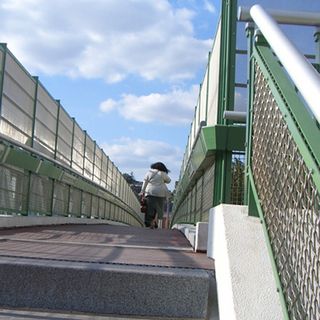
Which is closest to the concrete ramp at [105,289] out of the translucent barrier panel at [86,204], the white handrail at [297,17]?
the white handrail at [297,17]

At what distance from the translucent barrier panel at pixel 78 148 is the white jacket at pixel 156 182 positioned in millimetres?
6443

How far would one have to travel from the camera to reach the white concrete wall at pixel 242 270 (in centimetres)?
254

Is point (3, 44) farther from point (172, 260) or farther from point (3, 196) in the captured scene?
point (172, 260)

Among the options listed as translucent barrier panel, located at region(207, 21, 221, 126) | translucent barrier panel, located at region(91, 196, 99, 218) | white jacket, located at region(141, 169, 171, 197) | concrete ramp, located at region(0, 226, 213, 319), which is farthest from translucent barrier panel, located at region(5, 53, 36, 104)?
concrete ramp, located at region(0, 226, 213, 319)

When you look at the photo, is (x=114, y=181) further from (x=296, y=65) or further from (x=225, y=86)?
(x=296, y=65)

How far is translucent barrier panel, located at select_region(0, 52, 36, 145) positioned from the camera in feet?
35.9

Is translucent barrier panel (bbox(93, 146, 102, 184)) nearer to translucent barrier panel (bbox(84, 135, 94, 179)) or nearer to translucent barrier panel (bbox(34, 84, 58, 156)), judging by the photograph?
translucent barrier panel (bbox(84, 135, 94, 179))

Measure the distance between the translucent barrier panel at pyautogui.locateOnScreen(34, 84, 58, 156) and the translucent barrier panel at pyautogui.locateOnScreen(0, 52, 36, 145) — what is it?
56 cm

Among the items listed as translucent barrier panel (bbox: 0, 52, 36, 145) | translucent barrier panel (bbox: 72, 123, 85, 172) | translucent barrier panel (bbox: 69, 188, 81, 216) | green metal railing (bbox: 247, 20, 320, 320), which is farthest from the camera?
translucent barrier panel (bbox: 72, 123, 85, 172)

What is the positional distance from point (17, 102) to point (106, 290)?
29.5ft

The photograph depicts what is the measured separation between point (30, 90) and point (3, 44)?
1.91 m

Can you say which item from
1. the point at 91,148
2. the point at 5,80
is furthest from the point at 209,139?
the point at 91,148

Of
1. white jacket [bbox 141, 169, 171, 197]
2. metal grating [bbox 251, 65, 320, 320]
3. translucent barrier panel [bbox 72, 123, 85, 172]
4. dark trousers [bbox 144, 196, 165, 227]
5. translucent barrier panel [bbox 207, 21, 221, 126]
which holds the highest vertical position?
translucent barrier panel [bbox 72, 123, 85, 172]

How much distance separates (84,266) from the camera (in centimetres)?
335
